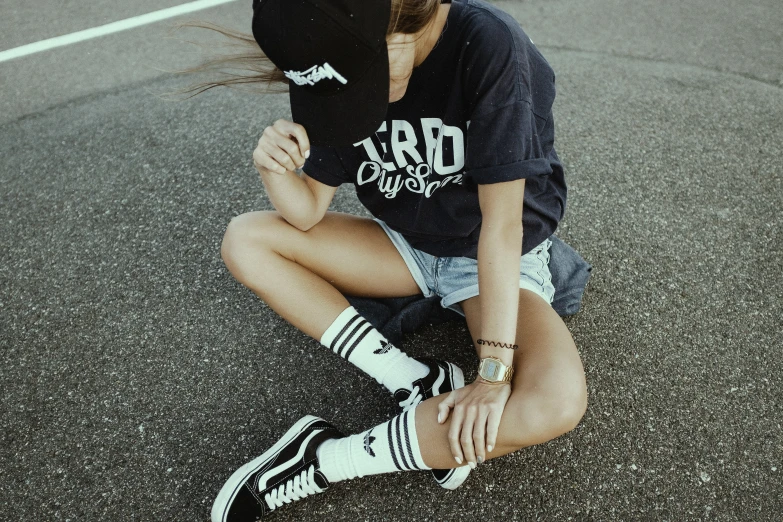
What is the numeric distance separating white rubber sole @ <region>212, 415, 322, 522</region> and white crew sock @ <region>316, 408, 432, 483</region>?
0.28 ft

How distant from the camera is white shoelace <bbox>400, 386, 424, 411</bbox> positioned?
1.37m

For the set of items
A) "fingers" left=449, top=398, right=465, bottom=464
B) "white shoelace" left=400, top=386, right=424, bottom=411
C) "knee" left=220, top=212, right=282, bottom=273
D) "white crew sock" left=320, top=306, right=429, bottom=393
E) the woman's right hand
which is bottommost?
"white shoelace" left=400, top=386, right=424, bottom=411

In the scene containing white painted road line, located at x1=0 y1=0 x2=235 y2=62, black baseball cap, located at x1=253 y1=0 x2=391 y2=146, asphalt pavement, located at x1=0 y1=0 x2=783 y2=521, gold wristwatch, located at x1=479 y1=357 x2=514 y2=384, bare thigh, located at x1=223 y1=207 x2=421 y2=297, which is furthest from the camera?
white painted road line, located at x1=0 y1=0 x2=235 y2=62

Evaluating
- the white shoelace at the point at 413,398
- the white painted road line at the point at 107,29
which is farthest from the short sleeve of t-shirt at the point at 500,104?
the white painted road line at the point at 107,29

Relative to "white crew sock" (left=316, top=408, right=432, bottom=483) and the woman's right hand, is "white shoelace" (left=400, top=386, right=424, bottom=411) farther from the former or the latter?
the woman's right hand

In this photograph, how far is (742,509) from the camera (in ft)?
4.16

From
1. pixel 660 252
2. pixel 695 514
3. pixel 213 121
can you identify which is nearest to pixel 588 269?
pixel 660 252

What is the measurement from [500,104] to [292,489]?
2.93 feet

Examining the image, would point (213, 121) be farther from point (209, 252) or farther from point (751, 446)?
point (751, 446)

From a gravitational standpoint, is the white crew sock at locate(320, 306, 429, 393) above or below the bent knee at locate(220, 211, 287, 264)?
below

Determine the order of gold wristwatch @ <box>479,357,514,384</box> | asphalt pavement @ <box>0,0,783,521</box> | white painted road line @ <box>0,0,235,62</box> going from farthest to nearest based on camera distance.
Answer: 1. white painted road line @ <box>0,0,235,62</box>
2. asphalt pavement @ <box>0,0,783,521</box>
3. gold wristwatch @ <box>479,357,514,384</box>

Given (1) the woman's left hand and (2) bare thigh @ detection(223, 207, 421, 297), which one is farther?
(2) bare thigh @ detection(223, 207, 421, 297)

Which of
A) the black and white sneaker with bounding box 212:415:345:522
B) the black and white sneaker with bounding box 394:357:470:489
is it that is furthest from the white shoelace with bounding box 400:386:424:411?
the black and white sneaker with bounding box 212:415:345:522

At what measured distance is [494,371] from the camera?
3.91 feet
